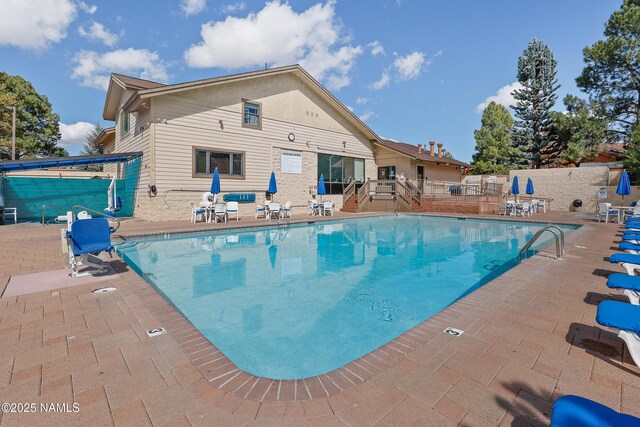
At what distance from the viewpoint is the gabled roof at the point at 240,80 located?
38.7 ft

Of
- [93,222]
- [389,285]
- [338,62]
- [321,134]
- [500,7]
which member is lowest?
[389,285]

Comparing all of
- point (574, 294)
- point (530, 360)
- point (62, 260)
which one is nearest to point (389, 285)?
point (574, 294)

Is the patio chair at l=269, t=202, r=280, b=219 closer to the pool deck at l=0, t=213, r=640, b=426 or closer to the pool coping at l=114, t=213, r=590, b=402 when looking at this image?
the pool deck at l=0, t=213, r=640, b=426

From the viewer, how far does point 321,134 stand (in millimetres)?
18297

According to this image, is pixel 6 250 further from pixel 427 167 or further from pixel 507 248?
pixel 427 167

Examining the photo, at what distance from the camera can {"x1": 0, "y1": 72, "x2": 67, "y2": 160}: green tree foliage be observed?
74.4ft

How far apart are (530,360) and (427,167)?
2227cm

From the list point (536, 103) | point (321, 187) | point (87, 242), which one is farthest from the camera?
point (536, 103)

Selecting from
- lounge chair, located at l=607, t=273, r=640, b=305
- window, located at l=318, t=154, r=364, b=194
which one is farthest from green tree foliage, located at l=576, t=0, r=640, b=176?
lounge chair, located at l=607, t=273, r=640, b=305

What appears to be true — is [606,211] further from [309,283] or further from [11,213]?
[11,213]

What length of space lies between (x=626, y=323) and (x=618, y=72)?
2763 cm

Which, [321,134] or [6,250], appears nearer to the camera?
[6,250]

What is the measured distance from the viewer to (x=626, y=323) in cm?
224

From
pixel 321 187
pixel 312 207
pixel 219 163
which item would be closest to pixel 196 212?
pixel 219 163
